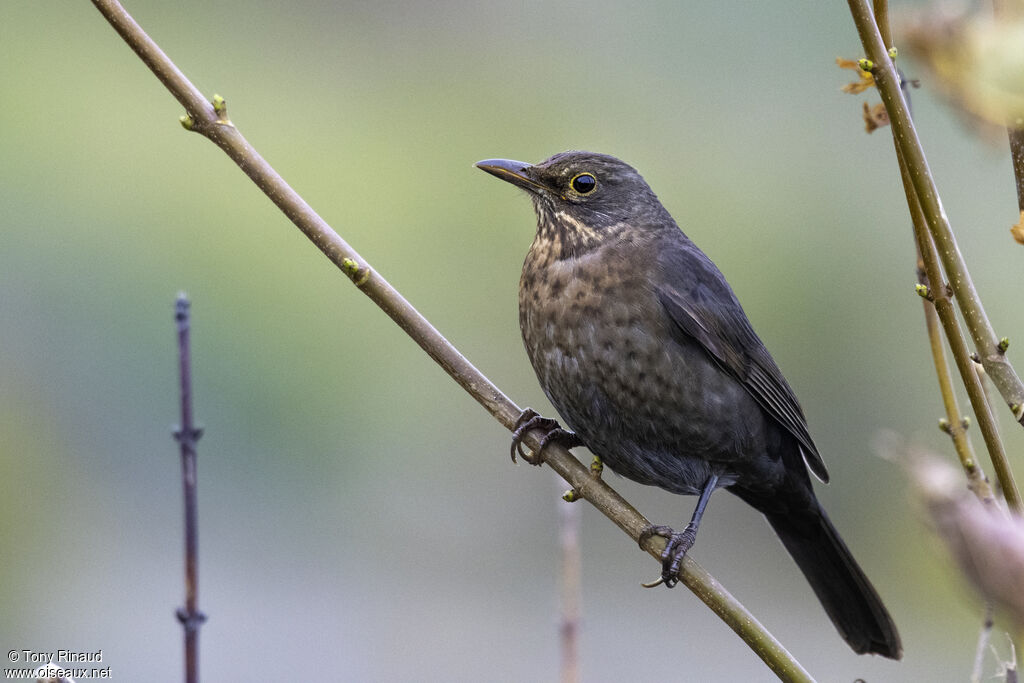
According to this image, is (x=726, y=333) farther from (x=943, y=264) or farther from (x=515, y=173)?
(x=943, y=264)

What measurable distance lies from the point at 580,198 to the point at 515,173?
26 centimetres

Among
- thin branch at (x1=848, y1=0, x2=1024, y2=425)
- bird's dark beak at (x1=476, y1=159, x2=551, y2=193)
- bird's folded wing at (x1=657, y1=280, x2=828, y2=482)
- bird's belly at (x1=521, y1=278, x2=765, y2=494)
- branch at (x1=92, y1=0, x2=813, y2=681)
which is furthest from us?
bird's dark beak at (x1=476, y1=159, x2=551, y2=193)

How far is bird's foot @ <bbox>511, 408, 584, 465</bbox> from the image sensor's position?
3.43 metres

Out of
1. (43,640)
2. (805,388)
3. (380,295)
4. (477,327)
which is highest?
(477,327)

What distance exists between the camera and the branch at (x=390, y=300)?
2.36 meters

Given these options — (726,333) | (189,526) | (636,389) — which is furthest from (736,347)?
(189,526)

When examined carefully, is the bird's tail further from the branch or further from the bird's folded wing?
the branch

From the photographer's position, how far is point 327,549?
24.9 feet

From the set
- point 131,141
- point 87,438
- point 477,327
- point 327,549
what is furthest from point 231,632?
point 131,141

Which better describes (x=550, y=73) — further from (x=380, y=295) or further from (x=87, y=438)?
(x=380, y=295)

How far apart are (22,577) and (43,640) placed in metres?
0.52

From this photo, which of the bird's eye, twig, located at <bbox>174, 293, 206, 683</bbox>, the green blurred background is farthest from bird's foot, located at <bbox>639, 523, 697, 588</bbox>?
the green blurred background

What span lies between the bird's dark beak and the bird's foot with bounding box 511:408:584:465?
2.76ft

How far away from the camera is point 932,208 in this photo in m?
2.03
